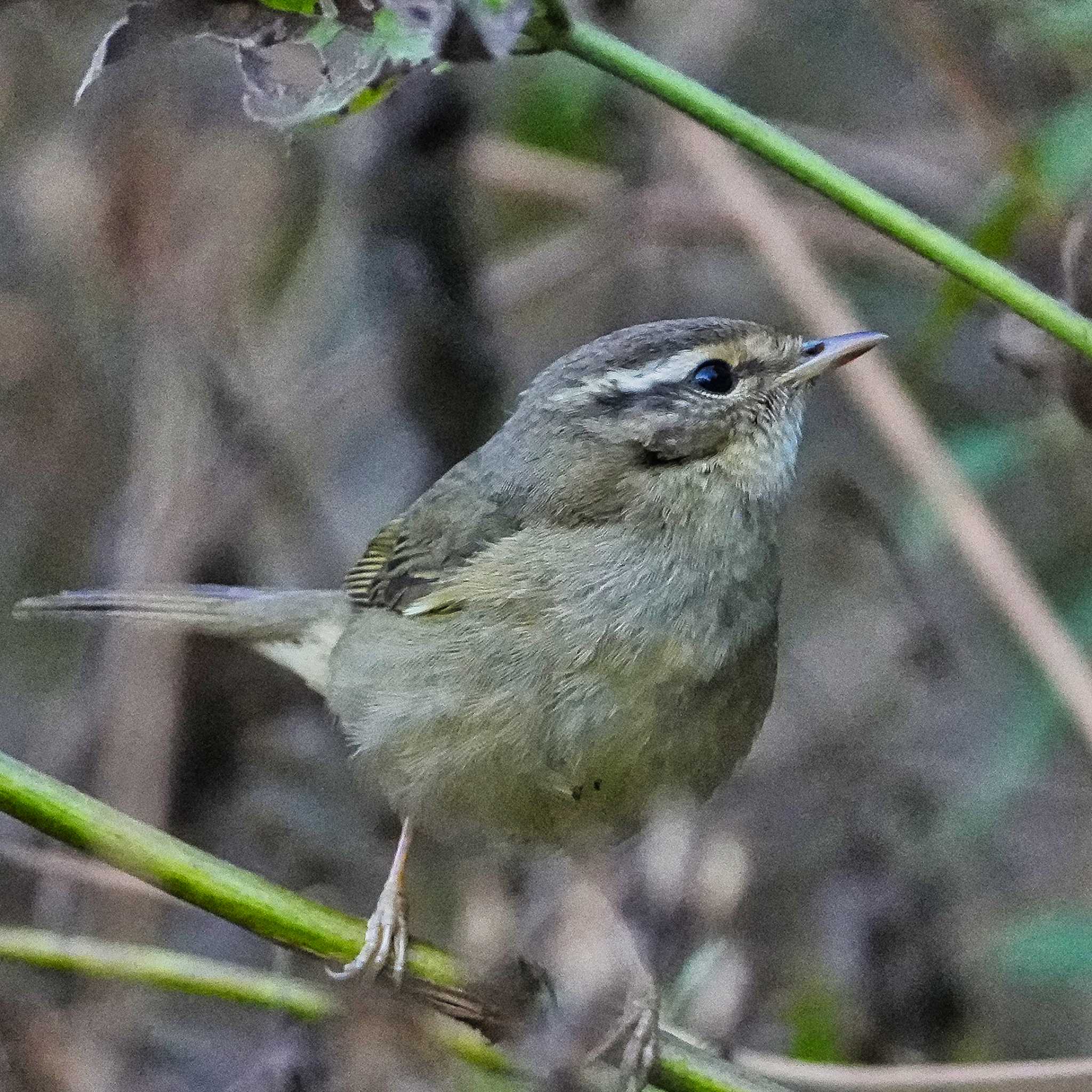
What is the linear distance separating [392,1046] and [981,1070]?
102 cm

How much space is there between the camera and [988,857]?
420cm

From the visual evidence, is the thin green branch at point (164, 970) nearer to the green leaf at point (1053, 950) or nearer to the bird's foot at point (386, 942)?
the bird's foot at point (386, 942)

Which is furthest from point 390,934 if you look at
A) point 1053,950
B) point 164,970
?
point 1053,950

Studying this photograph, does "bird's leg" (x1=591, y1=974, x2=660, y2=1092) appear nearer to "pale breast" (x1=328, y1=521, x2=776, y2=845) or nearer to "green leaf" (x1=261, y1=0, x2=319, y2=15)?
"pale breast" (x1=328, y1=521, x2=776, y2=845)

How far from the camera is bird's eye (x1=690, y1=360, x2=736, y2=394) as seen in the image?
2973 millimetres

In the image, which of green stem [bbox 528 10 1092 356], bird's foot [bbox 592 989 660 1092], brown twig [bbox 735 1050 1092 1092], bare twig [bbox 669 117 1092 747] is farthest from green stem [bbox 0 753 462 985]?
bare twig [bbox 669 117 1092 747]

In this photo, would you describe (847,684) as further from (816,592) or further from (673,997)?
→ (673,997)

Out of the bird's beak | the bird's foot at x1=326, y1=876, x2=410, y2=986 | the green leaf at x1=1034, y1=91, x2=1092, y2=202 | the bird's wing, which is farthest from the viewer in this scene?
the bird's wing

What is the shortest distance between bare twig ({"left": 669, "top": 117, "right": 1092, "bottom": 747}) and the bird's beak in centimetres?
26

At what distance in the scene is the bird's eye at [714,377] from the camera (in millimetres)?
2973

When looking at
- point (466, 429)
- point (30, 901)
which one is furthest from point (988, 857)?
point (30, 901)

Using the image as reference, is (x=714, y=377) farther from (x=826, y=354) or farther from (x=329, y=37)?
(x=329, y=37)

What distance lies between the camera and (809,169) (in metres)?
2.12

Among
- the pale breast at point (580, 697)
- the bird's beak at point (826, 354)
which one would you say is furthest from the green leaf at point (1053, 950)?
the bird's beak at point (826, 354)
